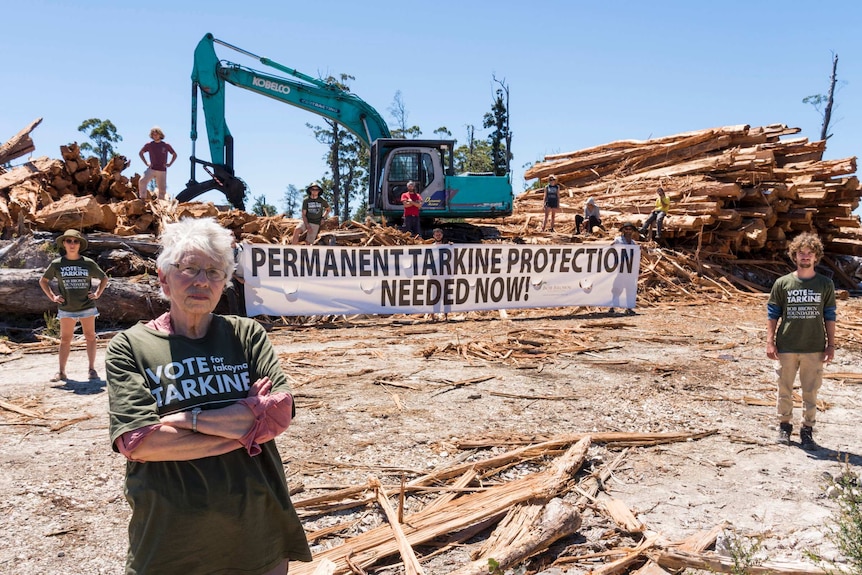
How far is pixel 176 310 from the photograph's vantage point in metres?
2.43

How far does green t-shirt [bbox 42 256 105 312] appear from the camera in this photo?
7.57 meters

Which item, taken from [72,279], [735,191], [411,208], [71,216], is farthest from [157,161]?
[735,191]

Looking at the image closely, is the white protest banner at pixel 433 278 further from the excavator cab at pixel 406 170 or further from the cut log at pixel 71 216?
the excavator cab at pixel 406 170

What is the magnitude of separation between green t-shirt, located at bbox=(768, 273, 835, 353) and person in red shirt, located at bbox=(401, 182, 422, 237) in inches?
416

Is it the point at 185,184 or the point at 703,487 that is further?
the point at 185,184

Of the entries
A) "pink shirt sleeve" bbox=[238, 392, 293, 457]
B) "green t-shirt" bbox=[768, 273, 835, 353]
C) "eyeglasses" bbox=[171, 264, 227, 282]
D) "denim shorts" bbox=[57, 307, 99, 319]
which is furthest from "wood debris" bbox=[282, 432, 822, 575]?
"denim shorts" bbox=[57, 307, 99, 319]

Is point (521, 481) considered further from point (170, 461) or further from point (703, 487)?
point (170, 461)

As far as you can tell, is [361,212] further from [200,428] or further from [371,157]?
[200,428]

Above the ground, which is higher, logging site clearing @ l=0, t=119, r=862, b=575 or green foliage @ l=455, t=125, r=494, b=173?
green foliage @ l=455, t=125, r=494, b=173

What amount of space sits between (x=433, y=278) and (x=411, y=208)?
377 centimetres

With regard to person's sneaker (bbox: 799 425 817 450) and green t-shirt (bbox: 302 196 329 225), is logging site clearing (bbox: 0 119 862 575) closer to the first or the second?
person's sneaker (bbox: 799 425 817 450)

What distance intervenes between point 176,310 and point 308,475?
9.99 feet

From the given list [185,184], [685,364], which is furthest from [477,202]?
[685,364]

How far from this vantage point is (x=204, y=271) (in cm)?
244
